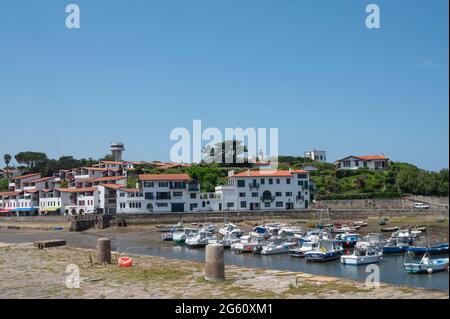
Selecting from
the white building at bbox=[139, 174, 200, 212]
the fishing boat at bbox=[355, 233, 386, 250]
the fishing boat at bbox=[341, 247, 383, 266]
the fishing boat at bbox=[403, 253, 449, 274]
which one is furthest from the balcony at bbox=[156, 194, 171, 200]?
the fishing boat at bbox=[403, 253, 449, 274]

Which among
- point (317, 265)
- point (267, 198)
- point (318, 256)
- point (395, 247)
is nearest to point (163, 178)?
point (267, 198)

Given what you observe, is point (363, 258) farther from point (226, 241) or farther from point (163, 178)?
point (163, 178)

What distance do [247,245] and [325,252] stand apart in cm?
891

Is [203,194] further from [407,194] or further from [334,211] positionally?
[407,194]

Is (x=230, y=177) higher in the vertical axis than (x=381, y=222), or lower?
higher

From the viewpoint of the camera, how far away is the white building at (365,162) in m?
116

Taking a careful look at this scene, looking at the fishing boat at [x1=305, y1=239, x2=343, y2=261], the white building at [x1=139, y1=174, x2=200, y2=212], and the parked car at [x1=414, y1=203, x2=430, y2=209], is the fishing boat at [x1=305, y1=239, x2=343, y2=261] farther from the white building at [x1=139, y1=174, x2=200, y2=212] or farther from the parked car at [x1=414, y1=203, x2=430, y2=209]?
the parked car at [x1=414, y1=203, x2=430, y2=209]

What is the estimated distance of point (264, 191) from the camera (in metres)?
82.7

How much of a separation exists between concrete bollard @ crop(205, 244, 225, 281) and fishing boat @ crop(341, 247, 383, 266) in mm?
19659

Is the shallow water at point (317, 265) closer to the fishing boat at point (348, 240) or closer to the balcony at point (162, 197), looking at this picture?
the fishing boat at point (348, 240)
